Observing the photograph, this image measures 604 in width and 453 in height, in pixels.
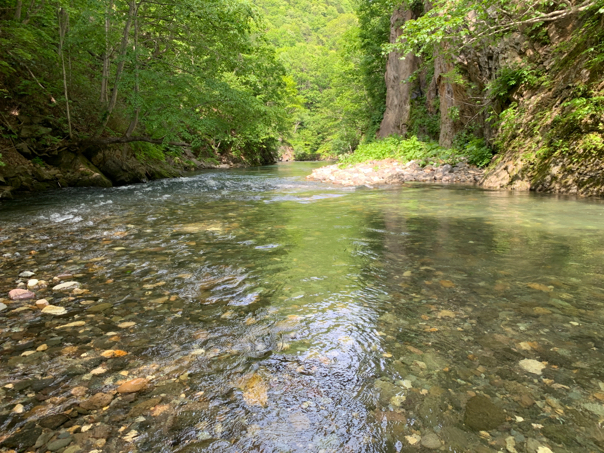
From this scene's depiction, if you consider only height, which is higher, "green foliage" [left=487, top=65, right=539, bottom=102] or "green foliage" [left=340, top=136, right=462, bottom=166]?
"green foliage" [left=487, top=65, right=539, bottom=102]

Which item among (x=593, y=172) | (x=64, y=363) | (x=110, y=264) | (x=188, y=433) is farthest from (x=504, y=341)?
(x=593, y=172)

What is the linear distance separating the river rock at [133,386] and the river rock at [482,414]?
152 centimetres

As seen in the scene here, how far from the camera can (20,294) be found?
9.25ft

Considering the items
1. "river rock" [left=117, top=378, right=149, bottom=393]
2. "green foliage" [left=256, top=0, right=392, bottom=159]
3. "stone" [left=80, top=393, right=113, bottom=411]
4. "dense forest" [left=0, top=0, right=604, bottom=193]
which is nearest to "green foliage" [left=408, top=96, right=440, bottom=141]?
"dense forest" [left=0, top=0, right=604, bottom=193]

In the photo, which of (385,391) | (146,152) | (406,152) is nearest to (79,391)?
(385,391)

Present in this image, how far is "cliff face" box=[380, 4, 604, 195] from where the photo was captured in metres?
8.19

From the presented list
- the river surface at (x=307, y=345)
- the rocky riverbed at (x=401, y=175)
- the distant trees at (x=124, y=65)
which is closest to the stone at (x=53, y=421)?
the river surface at (x=307, y=345)

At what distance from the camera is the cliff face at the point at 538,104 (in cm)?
819

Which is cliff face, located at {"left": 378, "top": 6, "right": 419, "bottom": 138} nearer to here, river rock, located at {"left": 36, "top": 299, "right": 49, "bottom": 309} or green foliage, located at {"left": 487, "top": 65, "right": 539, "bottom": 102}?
green foliage, located at {"left": 487, "top": 65, "right": 539, "bottom": 102}

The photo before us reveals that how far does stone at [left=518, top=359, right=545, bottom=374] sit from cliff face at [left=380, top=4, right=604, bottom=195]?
8.08 m

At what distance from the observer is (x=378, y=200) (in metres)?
8.64

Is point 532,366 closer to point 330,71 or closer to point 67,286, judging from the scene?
point 67,286

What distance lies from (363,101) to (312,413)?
93.2 feet

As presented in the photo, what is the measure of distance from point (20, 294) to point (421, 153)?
1567 cm
